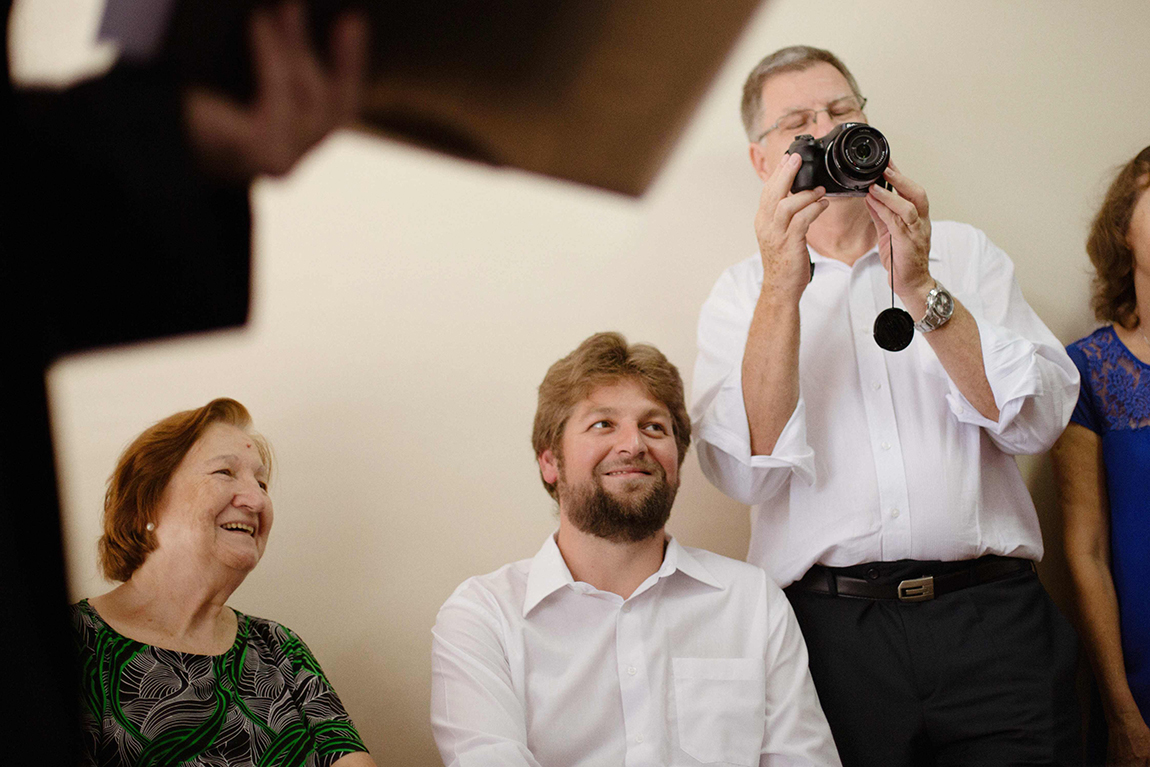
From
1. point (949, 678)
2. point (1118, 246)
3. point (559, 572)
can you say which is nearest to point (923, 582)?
point (949, 678)

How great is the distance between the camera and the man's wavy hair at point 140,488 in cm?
147

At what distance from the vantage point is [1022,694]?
1512mm

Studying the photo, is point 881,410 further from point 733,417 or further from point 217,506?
point 217,506

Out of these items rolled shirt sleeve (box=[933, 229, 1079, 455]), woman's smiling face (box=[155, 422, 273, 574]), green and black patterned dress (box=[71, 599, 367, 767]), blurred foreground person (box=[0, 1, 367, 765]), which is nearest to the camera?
green and black patterned dress (box=[71, 599, 367, 767])

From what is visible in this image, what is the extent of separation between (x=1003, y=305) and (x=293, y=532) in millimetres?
1483

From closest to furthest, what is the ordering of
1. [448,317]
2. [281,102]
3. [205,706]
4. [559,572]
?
1. [205,706]
2. [559,572]
3. [281,102]
4. [448,317]

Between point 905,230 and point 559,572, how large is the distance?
848 millimetres

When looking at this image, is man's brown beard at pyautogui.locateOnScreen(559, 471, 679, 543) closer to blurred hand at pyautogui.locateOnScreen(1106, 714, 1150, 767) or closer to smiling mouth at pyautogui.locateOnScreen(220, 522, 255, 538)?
smiling mouth at pyautogui.locateOnScreen(220, 522, 255, 538)

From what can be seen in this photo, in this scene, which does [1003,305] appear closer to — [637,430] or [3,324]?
[637,430]

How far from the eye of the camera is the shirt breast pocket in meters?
1.49

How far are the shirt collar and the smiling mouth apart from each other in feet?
1.60

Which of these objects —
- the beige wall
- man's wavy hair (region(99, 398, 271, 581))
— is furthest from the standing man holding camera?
man's wavy hair (region(99, 398, 271, 581))

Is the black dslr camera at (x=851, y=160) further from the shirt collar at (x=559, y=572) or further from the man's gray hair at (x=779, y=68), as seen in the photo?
the shirt collar at (x=559, y=572)

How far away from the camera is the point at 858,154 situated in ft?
4.96
